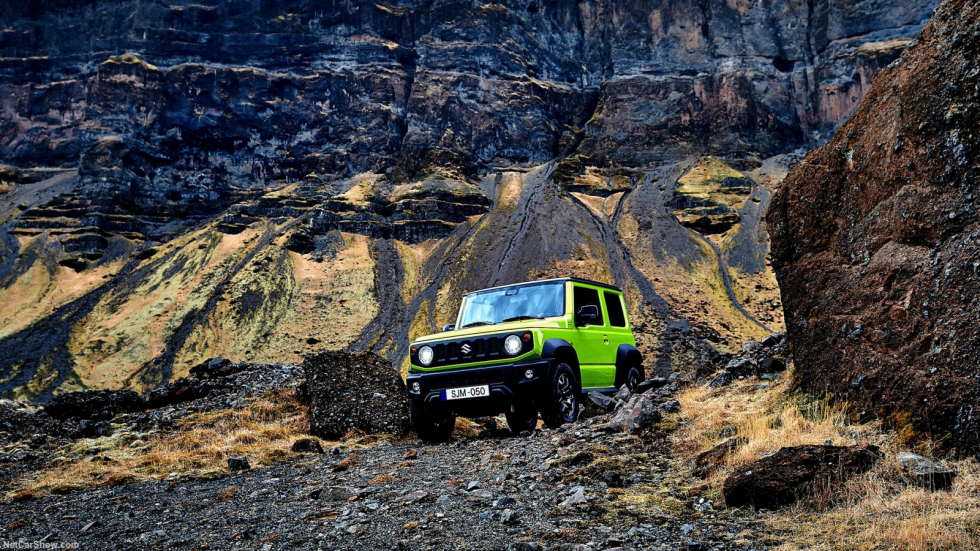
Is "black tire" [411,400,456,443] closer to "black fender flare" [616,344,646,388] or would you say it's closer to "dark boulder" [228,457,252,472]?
"dark boulder" [228,457,252,472]

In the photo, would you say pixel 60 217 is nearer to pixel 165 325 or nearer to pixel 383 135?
pixel 165 325

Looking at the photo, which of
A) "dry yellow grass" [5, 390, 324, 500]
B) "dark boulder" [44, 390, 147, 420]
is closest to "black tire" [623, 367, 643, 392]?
"dry yellow grass" [5, 390, 324, 500]

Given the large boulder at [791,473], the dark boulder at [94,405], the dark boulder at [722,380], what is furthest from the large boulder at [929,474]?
the dark boulder at [94,405]

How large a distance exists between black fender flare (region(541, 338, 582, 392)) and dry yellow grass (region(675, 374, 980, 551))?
282cm

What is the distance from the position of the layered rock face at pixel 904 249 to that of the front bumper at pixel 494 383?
3.60 m

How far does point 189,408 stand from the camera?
1491cm

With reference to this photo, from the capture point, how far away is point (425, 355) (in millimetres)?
10680

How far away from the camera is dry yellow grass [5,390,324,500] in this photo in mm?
10000

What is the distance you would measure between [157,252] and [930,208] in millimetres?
113965

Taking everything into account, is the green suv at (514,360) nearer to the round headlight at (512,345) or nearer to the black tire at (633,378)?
the round headlight at (512,345)

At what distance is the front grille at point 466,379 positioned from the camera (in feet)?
33.1

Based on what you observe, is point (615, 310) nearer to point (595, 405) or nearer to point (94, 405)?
point (595, 405)

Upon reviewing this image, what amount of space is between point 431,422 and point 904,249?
7258 millimetres

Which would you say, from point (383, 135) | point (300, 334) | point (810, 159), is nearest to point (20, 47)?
point (383, 135)
